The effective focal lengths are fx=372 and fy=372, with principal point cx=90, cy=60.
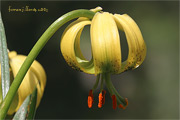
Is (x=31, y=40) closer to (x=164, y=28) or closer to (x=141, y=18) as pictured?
(x=141, y=18)

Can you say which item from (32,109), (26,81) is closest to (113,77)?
(26,81)

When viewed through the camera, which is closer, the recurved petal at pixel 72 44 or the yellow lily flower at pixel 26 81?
the recurved petal at pixel 72 44

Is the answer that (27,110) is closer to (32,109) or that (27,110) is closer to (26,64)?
(32,109)

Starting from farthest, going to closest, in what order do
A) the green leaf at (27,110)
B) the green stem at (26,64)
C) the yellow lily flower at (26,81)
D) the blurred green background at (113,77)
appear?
the blurred green background at (113,77) → the yellow lily flower at (26,81) → the green leaf at (27,110) → the green stem at (26,64)

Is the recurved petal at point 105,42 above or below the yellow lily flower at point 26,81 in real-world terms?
above

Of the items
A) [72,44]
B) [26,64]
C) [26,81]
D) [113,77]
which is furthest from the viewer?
[113,77]

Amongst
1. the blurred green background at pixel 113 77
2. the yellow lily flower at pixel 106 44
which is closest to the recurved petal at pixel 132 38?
the yellow lily flower at pixel 106 44

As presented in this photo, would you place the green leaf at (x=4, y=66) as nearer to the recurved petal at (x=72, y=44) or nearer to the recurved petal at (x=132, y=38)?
the recurved petal at (x=72, y=44)

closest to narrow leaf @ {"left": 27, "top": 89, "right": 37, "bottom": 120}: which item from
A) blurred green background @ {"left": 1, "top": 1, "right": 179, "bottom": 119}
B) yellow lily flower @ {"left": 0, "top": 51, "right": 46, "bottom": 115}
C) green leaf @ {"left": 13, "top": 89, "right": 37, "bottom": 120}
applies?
green leaf @ {"left": 13, "top": 89, "right": 37, "bottom": 120}
